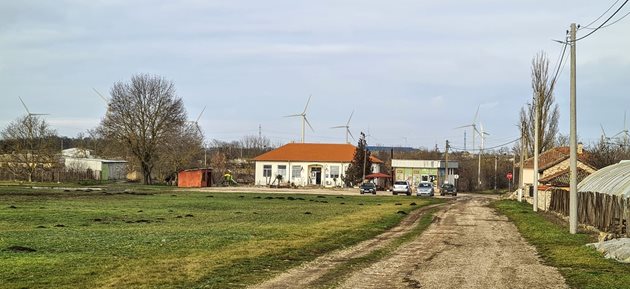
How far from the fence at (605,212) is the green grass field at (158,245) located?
9203 mm

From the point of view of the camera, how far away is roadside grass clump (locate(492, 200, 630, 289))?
1491cm

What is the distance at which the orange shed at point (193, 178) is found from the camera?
9488cm

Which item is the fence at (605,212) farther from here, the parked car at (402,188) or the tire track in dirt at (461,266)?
the parked car at (402,188)

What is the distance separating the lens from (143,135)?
320 ft

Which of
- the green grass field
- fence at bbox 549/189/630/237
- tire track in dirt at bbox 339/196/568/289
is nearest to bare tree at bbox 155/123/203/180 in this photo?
the green grass field

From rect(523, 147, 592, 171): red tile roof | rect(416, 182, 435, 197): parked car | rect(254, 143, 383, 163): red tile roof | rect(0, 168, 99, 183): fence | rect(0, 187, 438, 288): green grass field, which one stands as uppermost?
rect(254, 143, 383, 163): red tile roof

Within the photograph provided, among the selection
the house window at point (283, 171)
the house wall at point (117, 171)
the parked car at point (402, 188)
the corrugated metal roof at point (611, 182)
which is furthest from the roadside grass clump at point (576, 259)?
the house wall at point (117, 171)

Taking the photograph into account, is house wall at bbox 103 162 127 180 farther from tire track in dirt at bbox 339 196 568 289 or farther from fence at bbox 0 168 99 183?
tire track in dirt at bbox 339 196 568 289

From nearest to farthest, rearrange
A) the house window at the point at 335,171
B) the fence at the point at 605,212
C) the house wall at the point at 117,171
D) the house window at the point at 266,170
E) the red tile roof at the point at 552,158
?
the fence at the point at 605,212, the red tile roof at the point at 552,158, the house window at the point at 335,171, the house window at the point at 266,170, the house wall at the point at 117,171

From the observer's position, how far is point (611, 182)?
106 ft

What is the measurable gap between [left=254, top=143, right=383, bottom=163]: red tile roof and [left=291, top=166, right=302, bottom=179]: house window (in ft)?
4.25

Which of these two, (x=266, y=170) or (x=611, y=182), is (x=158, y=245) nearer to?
(x=611, y=182)

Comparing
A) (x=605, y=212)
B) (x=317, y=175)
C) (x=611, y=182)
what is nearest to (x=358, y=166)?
(x=317, y=175)

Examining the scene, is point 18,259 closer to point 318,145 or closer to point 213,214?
point 213,214
